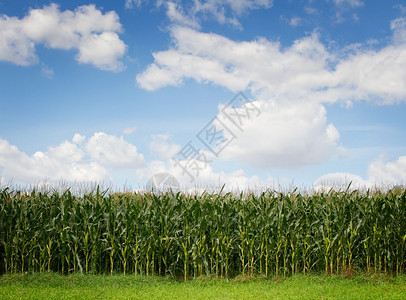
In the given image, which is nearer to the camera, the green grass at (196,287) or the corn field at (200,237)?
the green grass at (196,287)

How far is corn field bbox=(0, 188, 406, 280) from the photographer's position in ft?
30.6

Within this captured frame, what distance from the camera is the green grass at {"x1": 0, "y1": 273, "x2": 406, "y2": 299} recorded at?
7668 millimetres

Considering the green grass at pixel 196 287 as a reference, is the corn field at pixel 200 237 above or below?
above

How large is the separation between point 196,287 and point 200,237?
1340mm

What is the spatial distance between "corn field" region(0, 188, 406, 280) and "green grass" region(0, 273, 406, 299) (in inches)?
15.9

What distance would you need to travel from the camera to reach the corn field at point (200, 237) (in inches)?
367

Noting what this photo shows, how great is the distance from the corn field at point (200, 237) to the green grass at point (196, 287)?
403 millimetres

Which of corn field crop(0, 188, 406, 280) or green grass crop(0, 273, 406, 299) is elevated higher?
corn field crop(0, 188, 406, 280)

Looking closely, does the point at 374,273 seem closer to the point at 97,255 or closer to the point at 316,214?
the point at 316,214

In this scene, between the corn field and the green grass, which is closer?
the green grass

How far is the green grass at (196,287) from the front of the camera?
7668 millimetres

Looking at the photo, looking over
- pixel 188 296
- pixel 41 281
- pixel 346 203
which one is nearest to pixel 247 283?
pixel 188 296

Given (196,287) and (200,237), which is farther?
(200,237)

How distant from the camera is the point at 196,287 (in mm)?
8375
